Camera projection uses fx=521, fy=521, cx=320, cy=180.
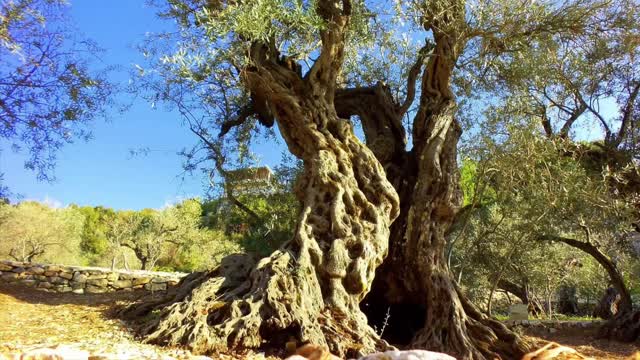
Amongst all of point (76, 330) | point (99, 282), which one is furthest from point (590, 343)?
point (99, 282)

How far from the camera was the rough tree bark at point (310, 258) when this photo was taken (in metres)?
4.78

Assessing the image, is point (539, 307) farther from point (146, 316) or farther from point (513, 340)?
point (146, 316)

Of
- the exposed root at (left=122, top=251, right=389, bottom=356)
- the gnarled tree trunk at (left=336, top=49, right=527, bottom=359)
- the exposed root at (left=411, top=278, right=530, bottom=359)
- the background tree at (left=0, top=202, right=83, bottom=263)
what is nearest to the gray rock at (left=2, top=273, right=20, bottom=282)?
the exposed root at (left=122, top=251, right=389, bottom=356)

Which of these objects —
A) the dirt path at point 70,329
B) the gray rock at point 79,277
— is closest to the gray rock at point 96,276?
the gray rock at point 79,277

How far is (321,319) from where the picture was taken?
512 centimetres

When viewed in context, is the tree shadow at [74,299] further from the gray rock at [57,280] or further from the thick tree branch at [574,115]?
the thick tree branch at [574,115]

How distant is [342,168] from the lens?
6965 mm

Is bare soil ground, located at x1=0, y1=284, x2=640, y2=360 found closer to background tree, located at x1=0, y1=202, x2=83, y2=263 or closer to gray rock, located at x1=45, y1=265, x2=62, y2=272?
gray rock, located at x1=45, y1=265, x2=62, y2=272

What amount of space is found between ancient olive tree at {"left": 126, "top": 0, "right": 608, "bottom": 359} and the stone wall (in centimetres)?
461

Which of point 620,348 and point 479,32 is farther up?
point 479,32

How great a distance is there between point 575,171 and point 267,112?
6.05m

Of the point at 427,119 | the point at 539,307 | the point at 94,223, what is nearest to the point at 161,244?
the point at 94,223

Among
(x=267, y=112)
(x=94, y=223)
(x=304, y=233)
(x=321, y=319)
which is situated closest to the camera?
(x=321, y=319)

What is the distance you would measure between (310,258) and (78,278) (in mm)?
9397
